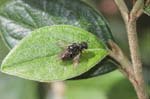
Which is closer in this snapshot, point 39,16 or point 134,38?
point 134,38

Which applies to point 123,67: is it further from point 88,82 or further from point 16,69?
point 88,82

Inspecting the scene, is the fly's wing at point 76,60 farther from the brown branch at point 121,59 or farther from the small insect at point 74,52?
the brown branch at point 121,59

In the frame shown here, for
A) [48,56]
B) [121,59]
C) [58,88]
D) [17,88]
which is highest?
[48,56]

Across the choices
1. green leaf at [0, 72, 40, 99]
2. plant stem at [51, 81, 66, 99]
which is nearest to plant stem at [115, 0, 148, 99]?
green leaf at [0, 72, 40, 99]

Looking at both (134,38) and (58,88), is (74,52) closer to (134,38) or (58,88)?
(134,38)

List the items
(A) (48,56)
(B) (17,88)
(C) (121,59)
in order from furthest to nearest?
(B) (17,88) < (C) (121,59) < (A) (48,56)

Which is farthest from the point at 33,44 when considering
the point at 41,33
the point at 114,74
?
the point at 114,74

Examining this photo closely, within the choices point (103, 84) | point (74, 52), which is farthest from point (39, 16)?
point (103, 84)

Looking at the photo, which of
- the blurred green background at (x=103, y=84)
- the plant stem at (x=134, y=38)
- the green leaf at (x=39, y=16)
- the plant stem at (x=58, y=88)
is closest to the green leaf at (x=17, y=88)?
the blurred green background at (x=103, y=84)
